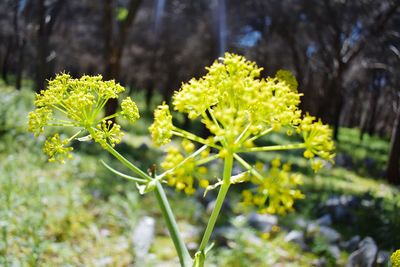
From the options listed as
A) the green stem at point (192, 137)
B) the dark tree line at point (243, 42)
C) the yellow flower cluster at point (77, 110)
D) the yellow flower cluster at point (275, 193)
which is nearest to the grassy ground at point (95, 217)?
the dark tree line at point (243, 42)

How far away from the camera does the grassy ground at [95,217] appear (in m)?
2.63

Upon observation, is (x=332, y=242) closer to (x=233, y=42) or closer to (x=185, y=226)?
(x=185, y=226)

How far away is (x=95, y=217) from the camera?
3.51m

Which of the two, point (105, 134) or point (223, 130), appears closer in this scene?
point (223, 130)

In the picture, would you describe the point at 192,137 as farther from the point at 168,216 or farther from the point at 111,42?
the point at 111,42

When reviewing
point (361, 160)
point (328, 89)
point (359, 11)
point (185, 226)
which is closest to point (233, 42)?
point (328, 89)

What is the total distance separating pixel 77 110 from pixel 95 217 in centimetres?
293

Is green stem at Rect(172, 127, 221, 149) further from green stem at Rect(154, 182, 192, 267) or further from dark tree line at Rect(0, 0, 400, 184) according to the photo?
dark tree line at Rect(0, 0, 400, 184)

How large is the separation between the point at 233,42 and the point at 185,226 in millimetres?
6288

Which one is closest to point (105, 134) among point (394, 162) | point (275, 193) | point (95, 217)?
point (275, 193)

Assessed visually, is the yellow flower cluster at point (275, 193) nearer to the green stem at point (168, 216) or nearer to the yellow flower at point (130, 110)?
the green stem at point (168, 216)

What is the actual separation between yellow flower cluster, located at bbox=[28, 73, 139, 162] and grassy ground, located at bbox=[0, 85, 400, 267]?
60.9 inches

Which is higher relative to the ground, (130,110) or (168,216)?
(130,110)

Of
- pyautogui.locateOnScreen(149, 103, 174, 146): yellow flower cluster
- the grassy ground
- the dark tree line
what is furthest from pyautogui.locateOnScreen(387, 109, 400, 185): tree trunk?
pyautogui.locateOnScreen(149, 103, 174, 146): yellow flower cluster
